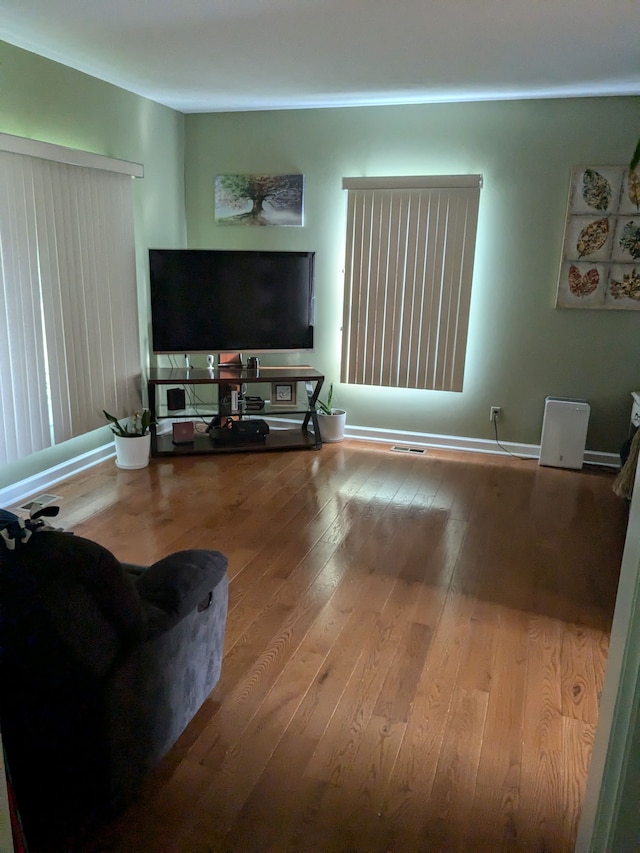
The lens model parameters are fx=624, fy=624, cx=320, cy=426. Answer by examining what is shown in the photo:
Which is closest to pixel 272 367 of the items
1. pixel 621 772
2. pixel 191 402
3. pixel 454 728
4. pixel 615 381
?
pixel 191 402

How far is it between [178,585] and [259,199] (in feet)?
12.9

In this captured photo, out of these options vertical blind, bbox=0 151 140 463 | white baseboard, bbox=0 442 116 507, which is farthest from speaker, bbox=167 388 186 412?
white baseboard, bbox=0 442 116 507

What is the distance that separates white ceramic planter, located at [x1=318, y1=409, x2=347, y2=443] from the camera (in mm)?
4922

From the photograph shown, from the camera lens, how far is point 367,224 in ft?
15.3

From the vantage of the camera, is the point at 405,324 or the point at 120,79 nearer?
the point at 120,79

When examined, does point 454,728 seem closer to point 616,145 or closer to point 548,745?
point 548,745

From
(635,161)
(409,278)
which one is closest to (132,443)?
(409,278)

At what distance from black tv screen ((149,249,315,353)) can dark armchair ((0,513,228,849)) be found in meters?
3.10

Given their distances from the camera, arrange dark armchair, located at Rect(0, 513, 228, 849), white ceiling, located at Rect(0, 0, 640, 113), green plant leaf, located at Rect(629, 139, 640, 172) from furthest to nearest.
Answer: white ceiling, located at Rect(0, 0, 640, 113)
dark armchair, located at Rect(0, 513, 228, 849)
green plant leaf, located at Rect(629, 139, 640, 172)

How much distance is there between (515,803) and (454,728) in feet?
0.97

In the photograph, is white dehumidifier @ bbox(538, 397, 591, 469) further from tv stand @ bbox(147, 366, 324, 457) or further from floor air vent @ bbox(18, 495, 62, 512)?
floor air vent @ bbox(18, 495, 62, 512)

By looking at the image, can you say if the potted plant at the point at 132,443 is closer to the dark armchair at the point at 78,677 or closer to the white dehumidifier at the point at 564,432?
the dark armchair at the point at 78,677

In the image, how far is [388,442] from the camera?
16.4 feet

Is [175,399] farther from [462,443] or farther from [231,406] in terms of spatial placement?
[462,443]
